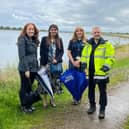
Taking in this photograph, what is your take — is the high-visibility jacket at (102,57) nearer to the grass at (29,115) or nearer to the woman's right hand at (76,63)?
the grass at (29,115)

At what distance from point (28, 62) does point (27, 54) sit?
0.18 metres

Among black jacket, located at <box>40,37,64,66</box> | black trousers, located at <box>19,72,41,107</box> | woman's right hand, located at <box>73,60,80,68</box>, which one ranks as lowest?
black trousers, located at <box>19,72,41,107</box>

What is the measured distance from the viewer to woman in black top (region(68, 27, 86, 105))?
32.6 feet

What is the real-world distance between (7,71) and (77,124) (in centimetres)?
807

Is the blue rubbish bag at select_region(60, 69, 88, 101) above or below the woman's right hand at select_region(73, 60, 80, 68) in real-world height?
below

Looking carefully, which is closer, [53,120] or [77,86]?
[53,120]

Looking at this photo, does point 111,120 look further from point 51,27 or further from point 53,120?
point 51,27

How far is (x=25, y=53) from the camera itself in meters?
8.79

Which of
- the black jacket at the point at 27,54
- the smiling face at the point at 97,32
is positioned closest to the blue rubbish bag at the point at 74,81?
the black jacket at the point at 27,54

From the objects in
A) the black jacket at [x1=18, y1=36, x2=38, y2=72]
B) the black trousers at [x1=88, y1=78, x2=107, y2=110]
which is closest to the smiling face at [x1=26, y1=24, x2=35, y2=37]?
the black jacket at [x1=18, y1=36, x2=38, y2=72]

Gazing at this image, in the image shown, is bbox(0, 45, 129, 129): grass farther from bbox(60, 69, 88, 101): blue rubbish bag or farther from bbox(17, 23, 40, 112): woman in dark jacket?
bbox(60, 69, 88, 101): blue rubbish bag

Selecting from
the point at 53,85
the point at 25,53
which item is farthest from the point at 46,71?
the point at 25,53

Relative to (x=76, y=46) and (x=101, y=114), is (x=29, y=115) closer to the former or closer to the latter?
(x=101, y=114)

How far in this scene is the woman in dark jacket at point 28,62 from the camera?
8753mm
